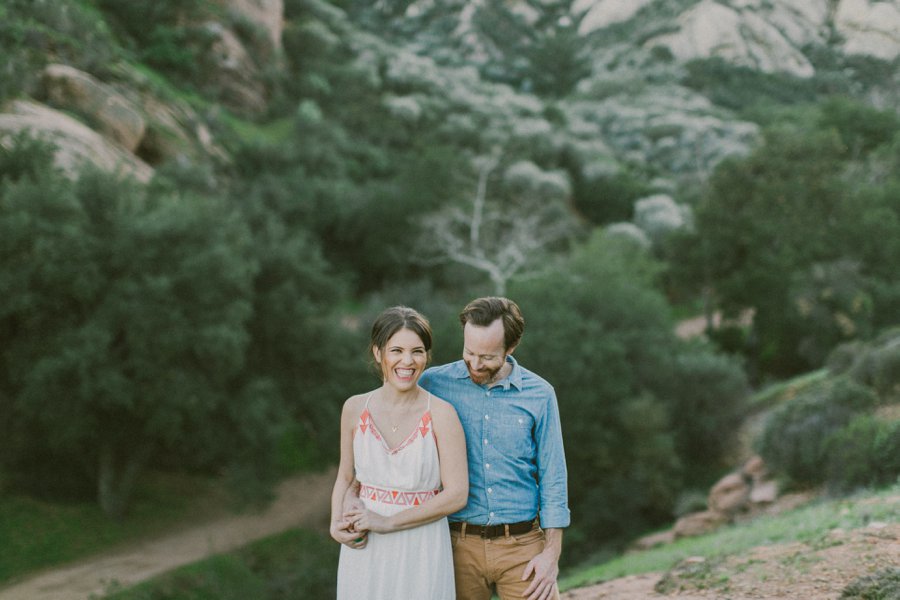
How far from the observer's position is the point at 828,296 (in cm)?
2844

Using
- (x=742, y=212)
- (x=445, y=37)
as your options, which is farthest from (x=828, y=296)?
(x=445, y=37)

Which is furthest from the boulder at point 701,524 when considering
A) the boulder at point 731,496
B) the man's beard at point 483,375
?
the man's beard at point 483,375

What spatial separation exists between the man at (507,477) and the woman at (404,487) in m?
0.19

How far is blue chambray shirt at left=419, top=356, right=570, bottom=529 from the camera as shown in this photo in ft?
11.9

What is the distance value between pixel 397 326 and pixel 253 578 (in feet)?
46.4

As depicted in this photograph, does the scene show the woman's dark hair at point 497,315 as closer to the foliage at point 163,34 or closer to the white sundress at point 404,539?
the white sundress at point 404,539

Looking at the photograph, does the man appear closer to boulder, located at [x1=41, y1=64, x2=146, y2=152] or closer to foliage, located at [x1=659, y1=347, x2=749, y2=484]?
foliage, located at [x1=659, y1=347, x2=749, y2=484]

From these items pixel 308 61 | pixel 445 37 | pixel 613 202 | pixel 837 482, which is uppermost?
pixel 445 37

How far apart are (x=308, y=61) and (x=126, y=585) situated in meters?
36.1

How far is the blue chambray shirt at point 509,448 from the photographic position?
142 inches

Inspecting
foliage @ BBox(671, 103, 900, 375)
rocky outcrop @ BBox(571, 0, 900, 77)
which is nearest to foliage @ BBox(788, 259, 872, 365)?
foliage @ BBox(671, 103, 900, 375)

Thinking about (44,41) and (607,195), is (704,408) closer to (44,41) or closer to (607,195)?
(607,195)

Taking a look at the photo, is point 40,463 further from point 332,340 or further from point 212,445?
point 332,340

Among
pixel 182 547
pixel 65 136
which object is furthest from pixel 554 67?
pixel 182 547
